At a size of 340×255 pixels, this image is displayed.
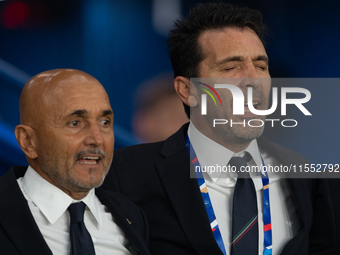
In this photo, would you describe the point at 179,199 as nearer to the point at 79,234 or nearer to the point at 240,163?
the point at 240,163

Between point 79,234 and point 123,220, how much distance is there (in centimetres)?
25

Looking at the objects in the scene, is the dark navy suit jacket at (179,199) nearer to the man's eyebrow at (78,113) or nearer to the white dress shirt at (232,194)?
the white dress shirt at (232,194)

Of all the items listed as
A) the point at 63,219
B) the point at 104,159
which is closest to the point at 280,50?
the point at 104,159

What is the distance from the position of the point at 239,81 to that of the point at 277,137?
1.46 meters

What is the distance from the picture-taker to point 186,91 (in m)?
2.50

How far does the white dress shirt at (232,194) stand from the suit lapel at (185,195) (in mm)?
100

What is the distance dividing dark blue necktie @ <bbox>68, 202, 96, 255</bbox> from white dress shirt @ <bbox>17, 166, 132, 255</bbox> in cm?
4

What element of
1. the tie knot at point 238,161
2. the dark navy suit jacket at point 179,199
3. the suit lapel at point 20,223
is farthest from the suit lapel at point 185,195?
the suit lapel at point 20,223

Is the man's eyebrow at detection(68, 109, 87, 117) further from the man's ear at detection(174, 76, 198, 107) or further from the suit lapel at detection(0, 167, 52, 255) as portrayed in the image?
the man's ear at detection(174, 76, 198, 107)

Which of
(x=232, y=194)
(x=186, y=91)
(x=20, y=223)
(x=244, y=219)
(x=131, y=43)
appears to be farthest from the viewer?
(x=131, y=43)

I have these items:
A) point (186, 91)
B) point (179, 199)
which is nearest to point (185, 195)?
point (179, 199)

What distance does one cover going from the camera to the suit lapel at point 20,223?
1709 mm

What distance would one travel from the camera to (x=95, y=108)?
1.91m

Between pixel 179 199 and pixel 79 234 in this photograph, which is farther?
pixel 179 199
